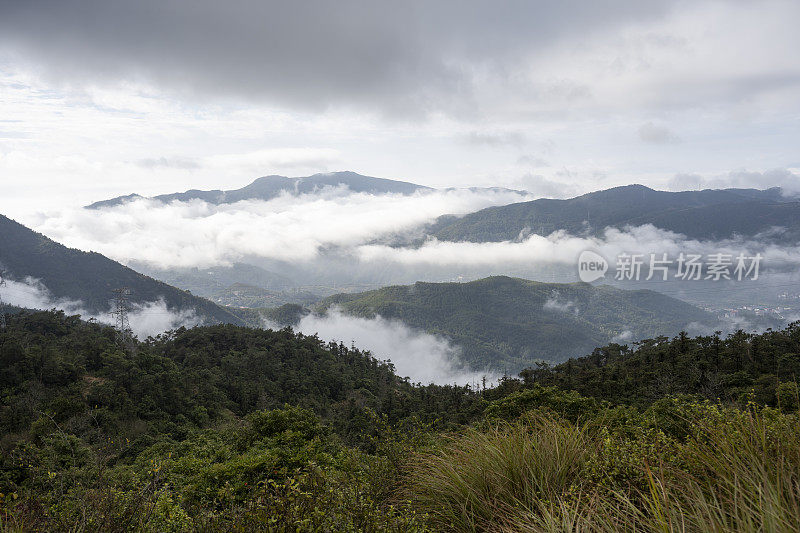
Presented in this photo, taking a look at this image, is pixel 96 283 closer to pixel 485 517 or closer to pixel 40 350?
pixel 40 350

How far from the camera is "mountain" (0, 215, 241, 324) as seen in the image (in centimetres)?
15600

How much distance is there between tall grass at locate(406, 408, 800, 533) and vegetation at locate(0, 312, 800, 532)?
0.02 m

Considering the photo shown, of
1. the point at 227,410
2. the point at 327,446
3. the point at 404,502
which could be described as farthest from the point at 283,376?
the point at 404,502

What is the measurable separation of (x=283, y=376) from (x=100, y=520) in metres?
54.9

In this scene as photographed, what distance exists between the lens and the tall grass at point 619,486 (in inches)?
94.4

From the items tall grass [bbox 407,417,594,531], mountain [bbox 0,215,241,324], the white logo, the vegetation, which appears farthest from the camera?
mountain [bbox 0,215,241,324]

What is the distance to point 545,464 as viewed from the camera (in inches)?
149

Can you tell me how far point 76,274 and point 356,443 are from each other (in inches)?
7323

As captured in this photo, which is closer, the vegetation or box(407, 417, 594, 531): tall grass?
the vegetation

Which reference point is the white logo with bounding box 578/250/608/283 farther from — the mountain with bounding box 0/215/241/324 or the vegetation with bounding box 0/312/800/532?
the mountain with bounding box 0/215/241/324

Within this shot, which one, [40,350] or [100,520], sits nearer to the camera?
[100,520]

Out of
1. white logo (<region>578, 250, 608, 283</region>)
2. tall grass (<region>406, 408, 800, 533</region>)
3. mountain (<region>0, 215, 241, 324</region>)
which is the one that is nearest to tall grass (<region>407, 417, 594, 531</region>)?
tall grass (<region>406, 408, 800, 533</region>)

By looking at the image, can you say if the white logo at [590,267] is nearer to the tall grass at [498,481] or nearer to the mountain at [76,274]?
the tall grass at [498,481]

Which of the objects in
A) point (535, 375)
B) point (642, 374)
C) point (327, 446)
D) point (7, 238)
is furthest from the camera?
point (7, 238)
